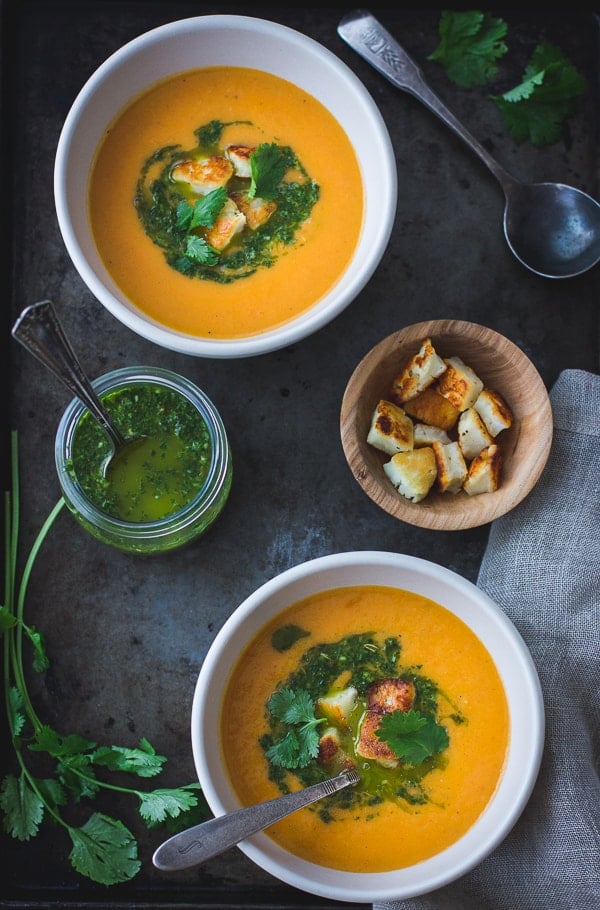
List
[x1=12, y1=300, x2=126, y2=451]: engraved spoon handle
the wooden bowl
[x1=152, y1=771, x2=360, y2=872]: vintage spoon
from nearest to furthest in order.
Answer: [x1=12, y1=300, x2=126, y2=451]: engraved spoon handle → [x1=152, y1=771, x2=360, y2=872]: vintage spoon → the wooden bowl

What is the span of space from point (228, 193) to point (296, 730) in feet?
3.87

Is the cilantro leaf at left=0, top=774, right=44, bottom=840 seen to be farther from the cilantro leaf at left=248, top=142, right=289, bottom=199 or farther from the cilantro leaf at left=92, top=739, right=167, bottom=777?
the cilantro leaf at left=248, top=142, right=289, bottom=199

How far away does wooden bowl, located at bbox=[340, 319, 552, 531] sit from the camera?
7.42ft

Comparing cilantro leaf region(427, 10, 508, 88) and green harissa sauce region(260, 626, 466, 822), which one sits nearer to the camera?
green harissa sauce region(260, 626, 466, 822)

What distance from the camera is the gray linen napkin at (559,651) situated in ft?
7.47

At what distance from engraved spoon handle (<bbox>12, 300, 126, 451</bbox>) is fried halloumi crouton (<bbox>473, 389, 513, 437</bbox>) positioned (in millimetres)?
833

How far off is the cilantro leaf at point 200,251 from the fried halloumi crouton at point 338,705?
0.97 m

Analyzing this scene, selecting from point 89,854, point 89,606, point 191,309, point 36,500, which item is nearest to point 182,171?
point 191,309

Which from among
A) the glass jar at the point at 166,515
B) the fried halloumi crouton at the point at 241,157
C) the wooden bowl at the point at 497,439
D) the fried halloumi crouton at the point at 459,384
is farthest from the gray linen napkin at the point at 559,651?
the fried halloumi crouton at the point at 241,157

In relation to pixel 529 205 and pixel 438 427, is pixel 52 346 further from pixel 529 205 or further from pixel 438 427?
pixel 529 205

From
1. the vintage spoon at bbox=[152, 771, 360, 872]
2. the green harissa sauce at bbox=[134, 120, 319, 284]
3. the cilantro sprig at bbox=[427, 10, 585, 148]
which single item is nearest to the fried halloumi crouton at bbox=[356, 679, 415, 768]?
the vintage spoon at bbox=[152, 771, 360, 872]

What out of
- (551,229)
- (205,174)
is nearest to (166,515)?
(205,174)

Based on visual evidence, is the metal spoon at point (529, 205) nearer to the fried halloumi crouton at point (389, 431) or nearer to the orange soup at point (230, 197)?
the orange soup at point (230, 197)

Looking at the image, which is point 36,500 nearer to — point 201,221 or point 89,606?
point 89,606
